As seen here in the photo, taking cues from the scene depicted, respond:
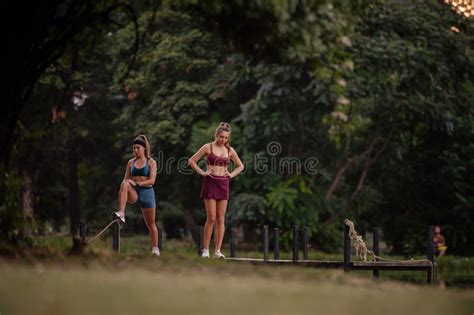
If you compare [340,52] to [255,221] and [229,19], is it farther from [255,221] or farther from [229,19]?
[255,221]

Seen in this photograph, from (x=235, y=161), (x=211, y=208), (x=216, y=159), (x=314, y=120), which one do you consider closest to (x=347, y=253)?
(x=235, y=161)

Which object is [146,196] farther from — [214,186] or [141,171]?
[214,186]

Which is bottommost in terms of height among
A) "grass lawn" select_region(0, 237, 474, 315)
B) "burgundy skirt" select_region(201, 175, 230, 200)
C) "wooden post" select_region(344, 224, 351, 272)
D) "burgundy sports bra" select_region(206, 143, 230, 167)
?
"grass lawn" select_region(0, 237, 474, 315)

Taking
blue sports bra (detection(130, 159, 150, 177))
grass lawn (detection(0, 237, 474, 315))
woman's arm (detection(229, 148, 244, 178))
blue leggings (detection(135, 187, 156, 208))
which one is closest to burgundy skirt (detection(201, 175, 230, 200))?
woman's arm (detection(229, 148, 244, 178))

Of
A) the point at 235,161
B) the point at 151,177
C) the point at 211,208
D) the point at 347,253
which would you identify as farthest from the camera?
the point at 347,253

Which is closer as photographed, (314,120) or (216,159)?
(216,159)

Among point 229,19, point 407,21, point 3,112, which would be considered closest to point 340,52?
point 229,19

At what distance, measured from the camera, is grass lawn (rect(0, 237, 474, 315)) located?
375 inches

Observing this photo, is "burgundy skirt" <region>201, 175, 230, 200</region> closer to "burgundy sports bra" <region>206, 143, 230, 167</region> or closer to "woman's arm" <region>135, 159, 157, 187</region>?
"burgundy sports bra" <region>206, 143, 230, 167</region>

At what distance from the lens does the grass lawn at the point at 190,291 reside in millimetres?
9531

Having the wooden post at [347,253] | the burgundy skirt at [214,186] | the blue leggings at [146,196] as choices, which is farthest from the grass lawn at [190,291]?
the wooden post at [347,253]

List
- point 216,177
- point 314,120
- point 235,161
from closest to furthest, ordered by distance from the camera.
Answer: point 216,177, point 235,161, point 314,120

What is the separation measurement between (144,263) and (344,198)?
3069 centimetres

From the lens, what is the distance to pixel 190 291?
10438 mm
